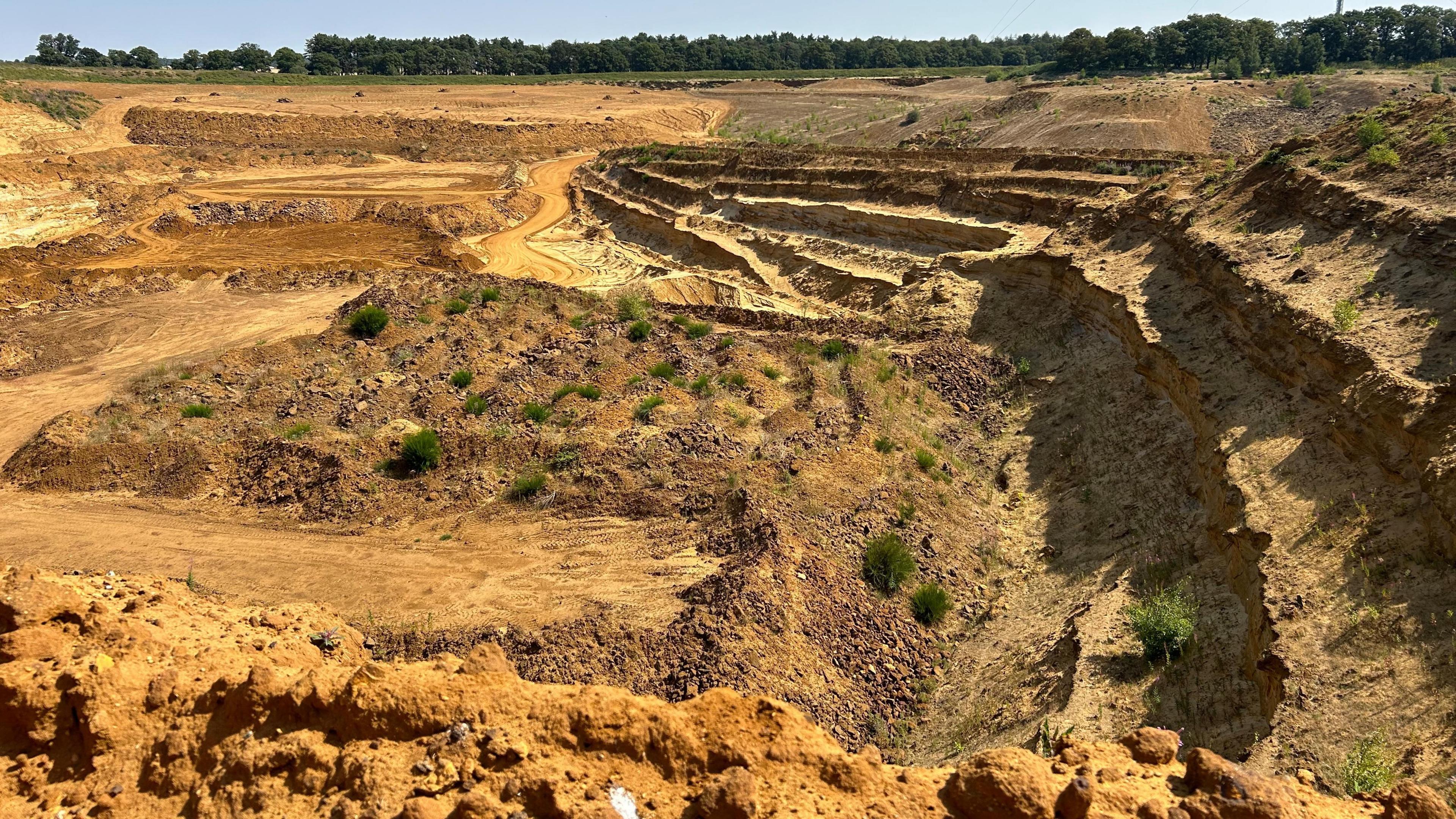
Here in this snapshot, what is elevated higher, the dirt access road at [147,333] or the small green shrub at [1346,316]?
the small green shrub at [1346,316]

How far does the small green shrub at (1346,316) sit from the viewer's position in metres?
11.5

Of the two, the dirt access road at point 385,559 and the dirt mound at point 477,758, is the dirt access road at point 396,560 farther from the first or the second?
the dirt mound at point 477,758

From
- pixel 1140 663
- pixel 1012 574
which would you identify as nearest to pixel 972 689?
pixel 1140 663

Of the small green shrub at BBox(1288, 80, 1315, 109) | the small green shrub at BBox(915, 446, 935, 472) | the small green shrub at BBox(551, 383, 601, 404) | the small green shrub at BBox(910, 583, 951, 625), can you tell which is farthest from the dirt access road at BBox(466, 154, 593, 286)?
the small green shrub at BBox(1288, 80, 1315, 109)

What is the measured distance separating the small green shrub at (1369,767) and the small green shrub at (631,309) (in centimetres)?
1777

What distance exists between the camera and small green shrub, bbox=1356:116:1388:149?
16.1 m

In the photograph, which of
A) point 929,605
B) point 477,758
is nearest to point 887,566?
point 929,605

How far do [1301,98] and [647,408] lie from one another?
46.3 meters

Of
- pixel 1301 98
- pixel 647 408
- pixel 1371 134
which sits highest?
pixel 1301 98

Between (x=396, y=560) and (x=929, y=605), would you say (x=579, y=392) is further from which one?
(x=929, y=605)

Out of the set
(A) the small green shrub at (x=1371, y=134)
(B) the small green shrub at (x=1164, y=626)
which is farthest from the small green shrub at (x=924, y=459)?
(A) the small green shrub at (x=1371, y=134)

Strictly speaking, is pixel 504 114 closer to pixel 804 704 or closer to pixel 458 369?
pixel 458 369

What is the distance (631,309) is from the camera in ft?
75.5

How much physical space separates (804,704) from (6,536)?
533 inches
